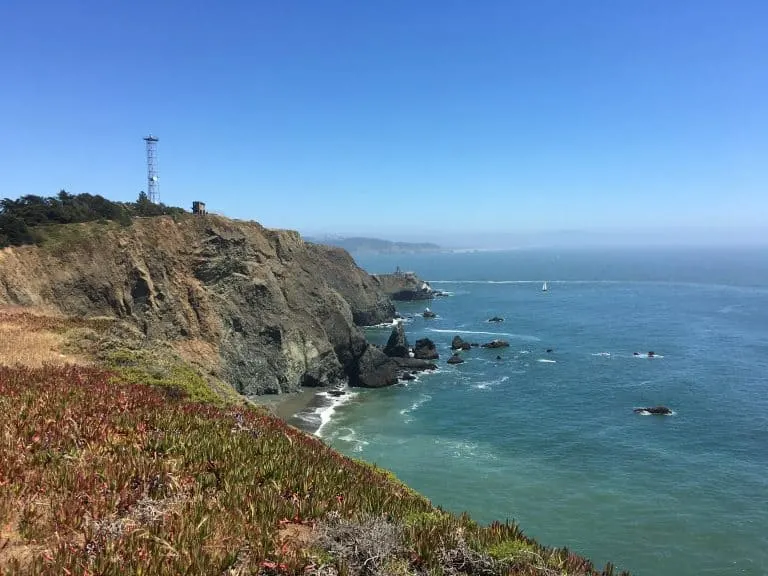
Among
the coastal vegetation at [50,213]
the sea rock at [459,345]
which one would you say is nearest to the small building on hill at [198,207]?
the coastal vegetation at [50,213]

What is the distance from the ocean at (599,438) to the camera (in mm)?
24844

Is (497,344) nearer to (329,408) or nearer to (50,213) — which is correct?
(329,408)

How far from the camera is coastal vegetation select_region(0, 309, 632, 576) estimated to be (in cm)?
571

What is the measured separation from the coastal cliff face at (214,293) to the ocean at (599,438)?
22.6ft

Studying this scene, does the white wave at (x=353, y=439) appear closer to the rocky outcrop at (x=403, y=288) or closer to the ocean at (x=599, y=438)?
the ocean at (x=599, y=438)

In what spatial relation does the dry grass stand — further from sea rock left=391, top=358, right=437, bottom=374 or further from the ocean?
sea rock left=391, top=358, right=437, bottom=374

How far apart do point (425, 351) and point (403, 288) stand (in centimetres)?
5828

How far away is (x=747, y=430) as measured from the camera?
122 ft

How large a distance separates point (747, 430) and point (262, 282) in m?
41.0

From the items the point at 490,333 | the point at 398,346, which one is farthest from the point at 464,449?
the point at 490,333

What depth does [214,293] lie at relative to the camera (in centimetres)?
4766

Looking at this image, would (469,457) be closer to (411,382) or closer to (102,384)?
(411,382)

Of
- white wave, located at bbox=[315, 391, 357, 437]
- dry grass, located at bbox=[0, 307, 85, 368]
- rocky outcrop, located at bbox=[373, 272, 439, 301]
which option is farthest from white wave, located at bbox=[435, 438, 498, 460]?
rocky outcrop, located at bbox=[373, 272, 439, 301]

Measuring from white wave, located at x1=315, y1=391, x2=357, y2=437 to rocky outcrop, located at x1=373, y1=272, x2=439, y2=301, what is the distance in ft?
230
